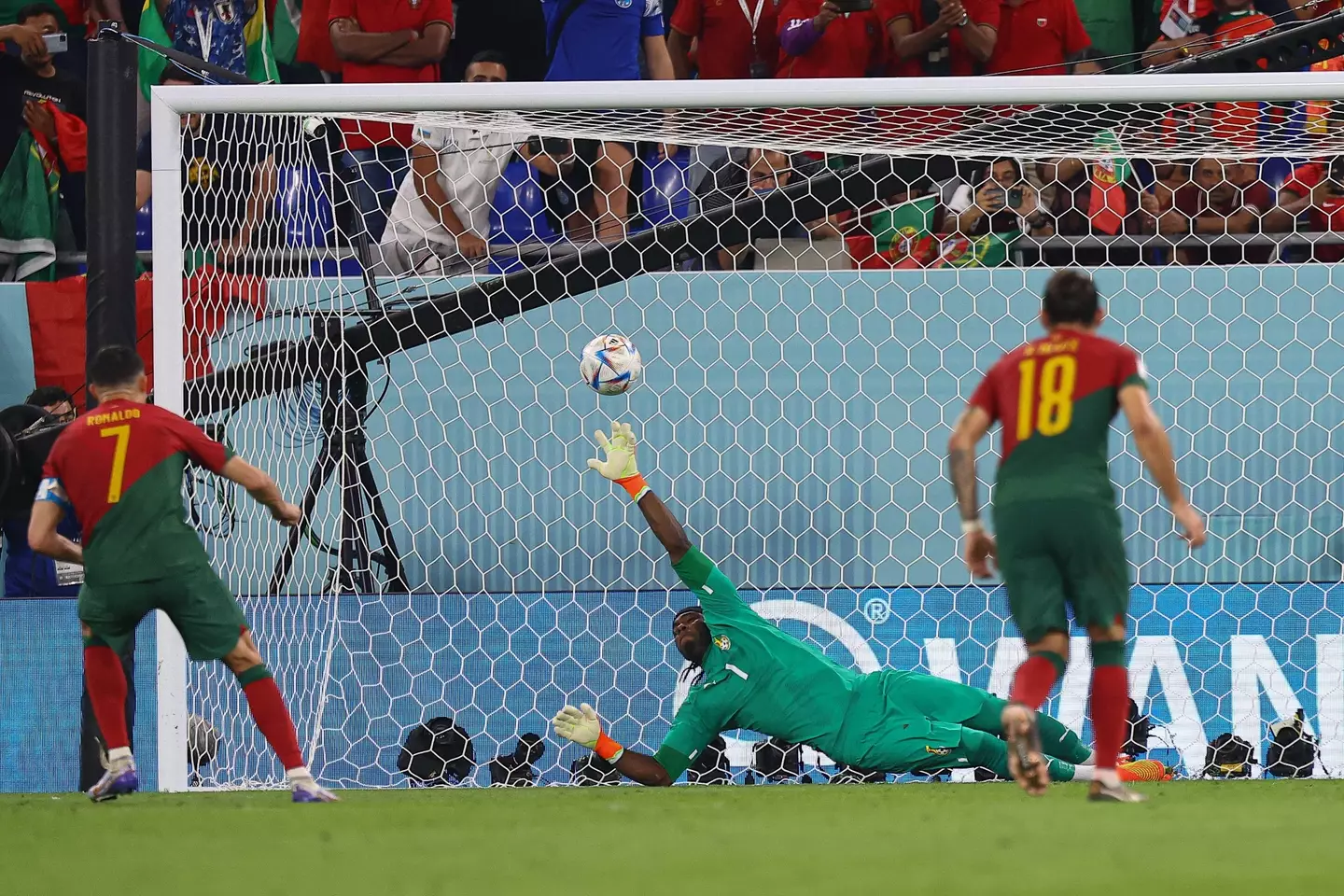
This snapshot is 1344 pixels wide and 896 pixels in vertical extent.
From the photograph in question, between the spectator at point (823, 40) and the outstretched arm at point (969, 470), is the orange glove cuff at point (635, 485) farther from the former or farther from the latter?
the spectator at point (823, 40)

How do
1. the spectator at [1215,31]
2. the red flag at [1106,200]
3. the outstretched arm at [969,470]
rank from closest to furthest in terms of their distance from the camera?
1. the outstretched arm at [969,470]
2. the red flag at [1106,200]
3. the spectator at [1215,31]

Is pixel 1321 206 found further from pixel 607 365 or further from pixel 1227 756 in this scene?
pixel 607 365

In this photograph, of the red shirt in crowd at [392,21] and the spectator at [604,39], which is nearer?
the red shirt in crowd at [392,21]

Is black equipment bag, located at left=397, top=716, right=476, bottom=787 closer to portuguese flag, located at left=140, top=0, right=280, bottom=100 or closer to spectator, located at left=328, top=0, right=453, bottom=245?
spectator, located at left=328, top=0, right=453, bottom=245

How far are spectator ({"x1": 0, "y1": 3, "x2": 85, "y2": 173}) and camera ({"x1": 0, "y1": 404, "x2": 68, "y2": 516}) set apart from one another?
2620 mm

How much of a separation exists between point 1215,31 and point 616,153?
3136mm

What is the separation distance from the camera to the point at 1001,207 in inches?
299

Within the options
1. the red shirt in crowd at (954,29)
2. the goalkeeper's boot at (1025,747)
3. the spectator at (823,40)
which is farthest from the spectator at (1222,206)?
the goalkeeper's boot at (1025,747)

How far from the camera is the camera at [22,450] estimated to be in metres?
6.43

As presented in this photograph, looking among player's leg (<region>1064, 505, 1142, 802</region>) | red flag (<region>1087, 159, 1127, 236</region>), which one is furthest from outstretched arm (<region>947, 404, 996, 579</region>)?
red flag (<region>1087, 159, 1127, 236</region>)

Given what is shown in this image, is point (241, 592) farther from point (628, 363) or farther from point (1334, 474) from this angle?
point (1334, 474)

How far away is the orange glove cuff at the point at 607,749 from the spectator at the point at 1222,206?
134 inches

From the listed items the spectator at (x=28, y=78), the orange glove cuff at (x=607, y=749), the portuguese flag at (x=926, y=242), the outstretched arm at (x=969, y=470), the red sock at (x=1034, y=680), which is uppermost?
the spectator at (x=28, y=78)

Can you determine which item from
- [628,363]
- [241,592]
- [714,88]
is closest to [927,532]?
[628,363]
